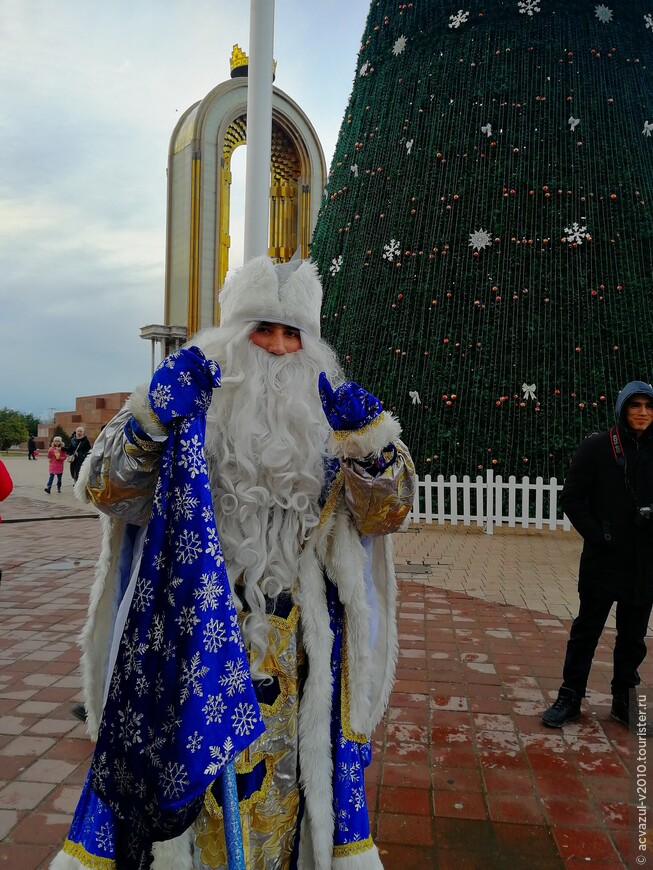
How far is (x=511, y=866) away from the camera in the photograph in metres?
2.32

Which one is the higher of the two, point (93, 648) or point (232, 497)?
point (232, 497)

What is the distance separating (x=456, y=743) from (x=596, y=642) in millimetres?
959

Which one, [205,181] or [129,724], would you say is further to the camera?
[205,181]

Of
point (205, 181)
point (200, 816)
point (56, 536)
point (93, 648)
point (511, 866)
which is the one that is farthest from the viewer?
point (205, 181)

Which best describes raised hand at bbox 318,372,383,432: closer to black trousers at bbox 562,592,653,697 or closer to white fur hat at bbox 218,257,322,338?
white fur hat at bbox 218,257,322,338

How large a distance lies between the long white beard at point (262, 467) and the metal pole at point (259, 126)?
11.7 ft

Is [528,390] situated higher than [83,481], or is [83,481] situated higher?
[528,390]

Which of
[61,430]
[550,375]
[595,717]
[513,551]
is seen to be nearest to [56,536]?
[513,551]

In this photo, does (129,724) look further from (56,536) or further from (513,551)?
(56,536)

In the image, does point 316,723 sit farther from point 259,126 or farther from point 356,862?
point 259,126

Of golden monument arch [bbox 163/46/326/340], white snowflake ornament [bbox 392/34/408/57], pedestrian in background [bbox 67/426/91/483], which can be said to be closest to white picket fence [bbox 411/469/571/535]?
white snowflake ornament [bbox 392/34/408/57]

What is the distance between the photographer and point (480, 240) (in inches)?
362

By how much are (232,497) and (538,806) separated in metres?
1.95

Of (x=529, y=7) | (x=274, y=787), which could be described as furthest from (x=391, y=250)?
(x=274, y=787)
